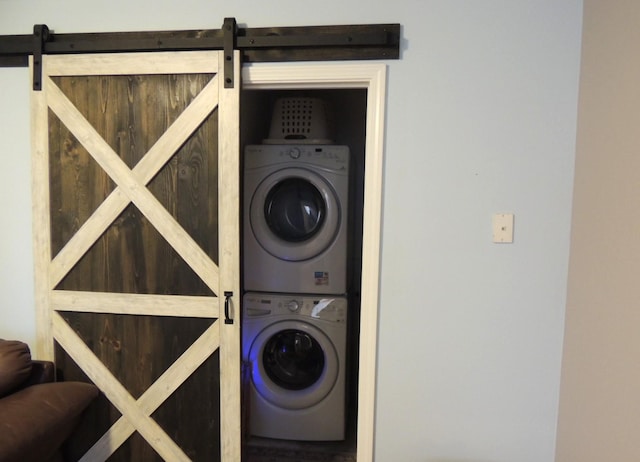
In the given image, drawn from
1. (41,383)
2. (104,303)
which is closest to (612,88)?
(104,303)

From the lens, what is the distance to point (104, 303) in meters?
1.65

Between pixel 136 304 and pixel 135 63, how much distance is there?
3.38 ft

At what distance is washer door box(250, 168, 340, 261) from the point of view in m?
2.07

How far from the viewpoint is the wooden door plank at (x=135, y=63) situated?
1527mm

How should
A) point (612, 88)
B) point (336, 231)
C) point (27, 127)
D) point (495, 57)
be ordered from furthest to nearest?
1. point (336, 231)
2. point (27, 127)
3. point (495, 57)
4. point (612, 88)

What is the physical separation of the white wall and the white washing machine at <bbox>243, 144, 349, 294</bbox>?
575 millimetres

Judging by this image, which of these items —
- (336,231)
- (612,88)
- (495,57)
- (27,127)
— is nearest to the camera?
(612,88)

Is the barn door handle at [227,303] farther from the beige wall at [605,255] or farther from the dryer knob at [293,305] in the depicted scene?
the beige wall at [605,255]

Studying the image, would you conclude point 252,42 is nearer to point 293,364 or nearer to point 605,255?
point 605,255

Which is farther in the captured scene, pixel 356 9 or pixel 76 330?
pixel 76 330

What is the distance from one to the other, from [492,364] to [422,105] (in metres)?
1.10

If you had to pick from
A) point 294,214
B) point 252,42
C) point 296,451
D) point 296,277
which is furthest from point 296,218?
point 296,451

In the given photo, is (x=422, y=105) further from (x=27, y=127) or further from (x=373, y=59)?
(x=27, y=127)

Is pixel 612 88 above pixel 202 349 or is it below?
above
